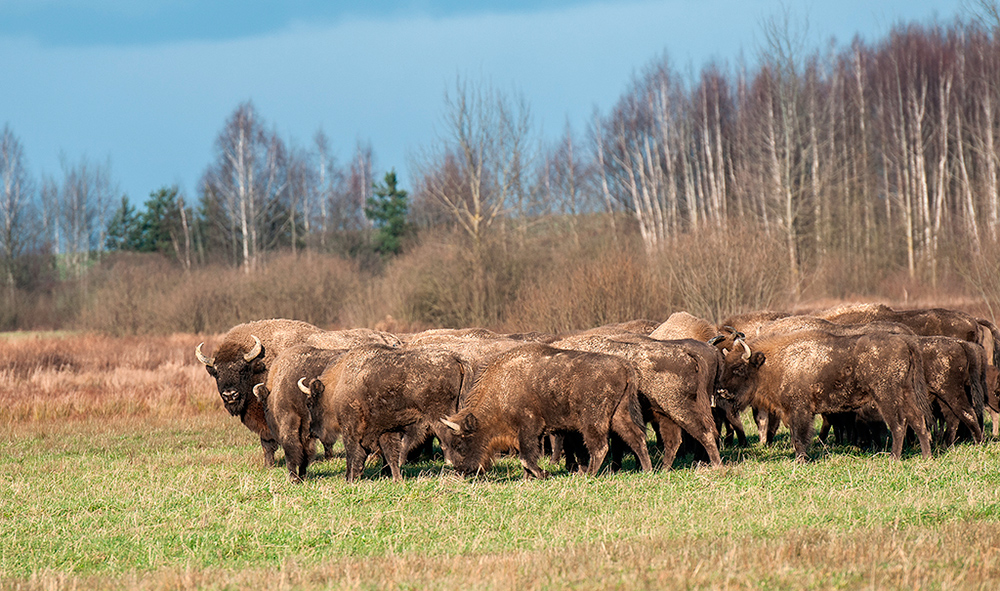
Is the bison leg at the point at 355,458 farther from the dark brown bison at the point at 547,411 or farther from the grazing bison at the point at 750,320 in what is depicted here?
the grazing bison at the point at 750,320

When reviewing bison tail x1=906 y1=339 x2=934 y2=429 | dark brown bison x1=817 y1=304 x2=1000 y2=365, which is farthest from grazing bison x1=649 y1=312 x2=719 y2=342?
bison tail x1=906 y1=339 x2=934 y2=429

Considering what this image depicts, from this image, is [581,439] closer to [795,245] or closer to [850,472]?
[850,472]

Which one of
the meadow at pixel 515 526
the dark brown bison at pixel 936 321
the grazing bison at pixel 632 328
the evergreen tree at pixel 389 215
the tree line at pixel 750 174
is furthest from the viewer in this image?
the evergreen tree at pixel 389 215

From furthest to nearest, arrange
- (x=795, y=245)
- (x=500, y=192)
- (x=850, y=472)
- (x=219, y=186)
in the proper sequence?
1. (x=219, y=186)
2. (x=795, y=245)
3. (x=500, y=192)
4. (x=850, y=472)

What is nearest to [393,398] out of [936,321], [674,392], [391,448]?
[391,448]

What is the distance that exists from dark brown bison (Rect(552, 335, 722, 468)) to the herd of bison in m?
0.02

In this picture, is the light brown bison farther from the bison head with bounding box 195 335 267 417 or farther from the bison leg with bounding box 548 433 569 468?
the bison head with bounding box 195 335 267 417

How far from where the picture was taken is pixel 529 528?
7.79m

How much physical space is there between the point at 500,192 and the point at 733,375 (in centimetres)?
2676

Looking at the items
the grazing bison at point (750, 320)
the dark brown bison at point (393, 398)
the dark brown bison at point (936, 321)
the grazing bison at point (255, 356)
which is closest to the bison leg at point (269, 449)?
the grazing bison at point (255, 356)

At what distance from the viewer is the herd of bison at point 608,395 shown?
1074 centimetres

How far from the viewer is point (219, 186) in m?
55.5

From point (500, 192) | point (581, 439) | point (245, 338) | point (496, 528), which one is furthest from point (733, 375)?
point (500, 192)

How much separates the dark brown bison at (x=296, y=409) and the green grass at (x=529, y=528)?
0.38 metres
